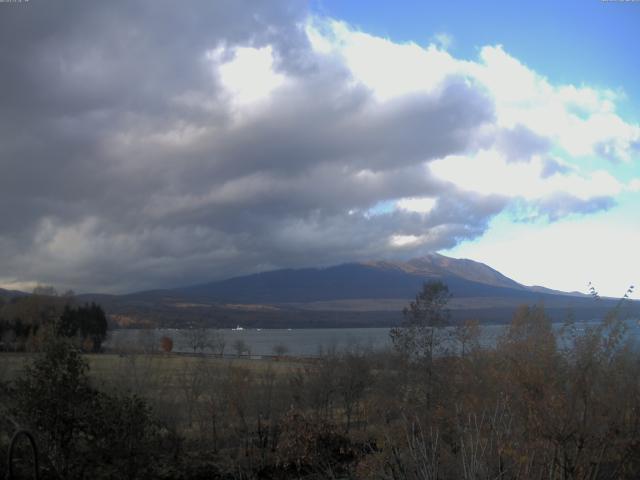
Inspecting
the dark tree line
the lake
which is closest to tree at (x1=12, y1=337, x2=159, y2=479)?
the lake

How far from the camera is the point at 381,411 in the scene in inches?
849

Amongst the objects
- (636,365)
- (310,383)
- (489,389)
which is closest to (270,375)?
(310,383)

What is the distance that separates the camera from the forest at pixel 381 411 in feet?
30.8

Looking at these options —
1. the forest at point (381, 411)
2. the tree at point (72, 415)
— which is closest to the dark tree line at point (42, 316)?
the forest at point (381, 411)

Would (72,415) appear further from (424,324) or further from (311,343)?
(311,343)

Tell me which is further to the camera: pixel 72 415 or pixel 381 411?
pixel 381 411

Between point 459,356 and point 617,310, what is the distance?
1334cm

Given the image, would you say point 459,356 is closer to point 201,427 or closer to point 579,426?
point 201,427

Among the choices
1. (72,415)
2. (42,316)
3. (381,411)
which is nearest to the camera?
(72,415)

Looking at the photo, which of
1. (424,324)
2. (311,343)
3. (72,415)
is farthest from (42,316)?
(72,415)

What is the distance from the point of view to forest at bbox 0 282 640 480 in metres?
9.39

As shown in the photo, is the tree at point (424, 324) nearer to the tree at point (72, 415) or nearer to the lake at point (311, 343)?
the lake at point (311, 343)

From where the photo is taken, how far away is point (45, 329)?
14352mm

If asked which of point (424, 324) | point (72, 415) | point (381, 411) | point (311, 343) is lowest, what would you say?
point (311, 343)
